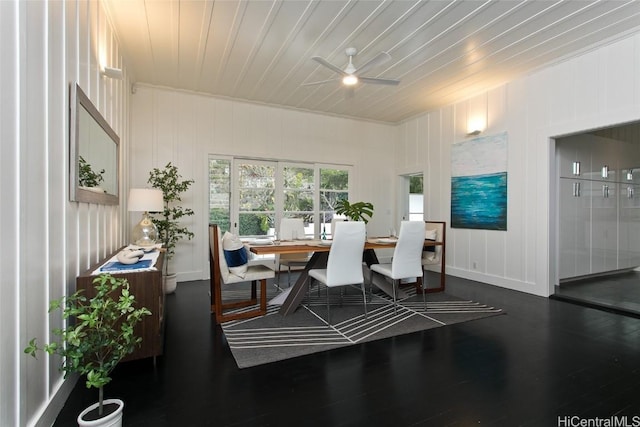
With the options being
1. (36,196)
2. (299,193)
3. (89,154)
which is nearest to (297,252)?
(89,154)

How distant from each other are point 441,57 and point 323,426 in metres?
4.04

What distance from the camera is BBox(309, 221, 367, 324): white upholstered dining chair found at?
121 inches

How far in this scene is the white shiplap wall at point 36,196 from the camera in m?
1.28

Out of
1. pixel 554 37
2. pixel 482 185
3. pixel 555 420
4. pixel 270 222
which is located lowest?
pixel 555 420

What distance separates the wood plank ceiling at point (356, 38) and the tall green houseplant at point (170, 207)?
137cm

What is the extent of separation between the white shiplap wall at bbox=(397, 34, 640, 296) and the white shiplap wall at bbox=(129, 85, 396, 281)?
1484mm

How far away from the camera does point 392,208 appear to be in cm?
684

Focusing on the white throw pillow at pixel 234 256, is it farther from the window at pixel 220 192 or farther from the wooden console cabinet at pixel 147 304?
the window at pixel 220 192

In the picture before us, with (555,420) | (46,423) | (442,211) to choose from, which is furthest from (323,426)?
(442,211)

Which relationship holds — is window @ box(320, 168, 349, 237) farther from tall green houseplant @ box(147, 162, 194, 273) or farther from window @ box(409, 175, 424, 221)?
tall green houseplant @ box(147, 162, 194, 273)

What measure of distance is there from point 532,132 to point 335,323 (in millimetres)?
3686

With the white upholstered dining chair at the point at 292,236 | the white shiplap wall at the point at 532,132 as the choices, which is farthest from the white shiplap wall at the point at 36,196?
the white shiplap wall at the point at 532,132

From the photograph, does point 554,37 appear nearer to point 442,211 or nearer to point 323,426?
point 442,211
